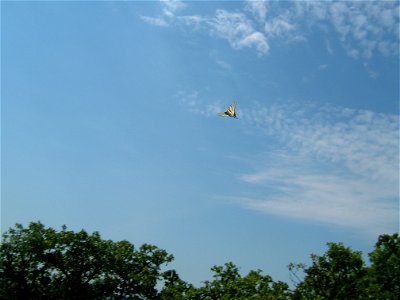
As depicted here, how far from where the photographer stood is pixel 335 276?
40.7 metres

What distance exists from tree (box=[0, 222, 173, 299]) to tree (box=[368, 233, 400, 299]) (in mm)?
21795

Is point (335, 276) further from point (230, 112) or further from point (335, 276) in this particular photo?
point (230, 112)

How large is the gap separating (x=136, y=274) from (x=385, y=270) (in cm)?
2484

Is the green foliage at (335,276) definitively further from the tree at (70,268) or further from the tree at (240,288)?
the tree at (70,268)

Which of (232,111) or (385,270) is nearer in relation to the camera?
(232,111)

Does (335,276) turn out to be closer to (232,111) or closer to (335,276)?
(335,276)

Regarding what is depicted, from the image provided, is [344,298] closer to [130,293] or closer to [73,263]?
[130,293]

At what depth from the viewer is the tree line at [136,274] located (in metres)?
39.6

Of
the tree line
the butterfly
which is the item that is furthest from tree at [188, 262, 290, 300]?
the butterfly

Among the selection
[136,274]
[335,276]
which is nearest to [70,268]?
[136,274]

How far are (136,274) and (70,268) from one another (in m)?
6.88

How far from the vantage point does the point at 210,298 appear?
3997 cm

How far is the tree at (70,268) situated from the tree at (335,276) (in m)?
16.0

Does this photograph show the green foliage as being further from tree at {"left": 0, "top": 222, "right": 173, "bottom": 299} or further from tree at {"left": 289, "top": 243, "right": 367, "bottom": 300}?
tree at {"left": 0, "top": 222, "right": 173, "bottom": 299}
